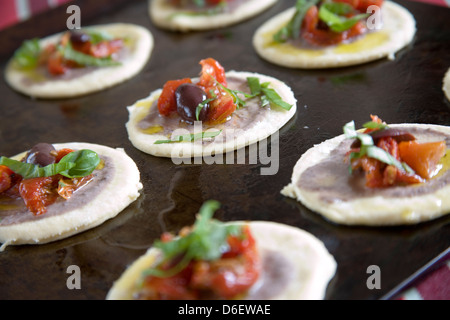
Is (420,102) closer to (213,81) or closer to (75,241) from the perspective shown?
(213,81)

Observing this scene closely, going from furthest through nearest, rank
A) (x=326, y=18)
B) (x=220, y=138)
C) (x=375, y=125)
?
(x=326, y=18)
(x=220, y=138)
(x=375, y=125)

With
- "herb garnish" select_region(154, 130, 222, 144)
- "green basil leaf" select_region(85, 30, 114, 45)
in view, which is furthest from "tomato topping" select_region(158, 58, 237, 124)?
"green basil leaf" select_region(85, 30, 114, 45)

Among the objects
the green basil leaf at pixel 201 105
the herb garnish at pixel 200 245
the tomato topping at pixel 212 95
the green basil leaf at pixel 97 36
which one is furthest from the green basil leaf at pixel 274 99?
the green basil leaf at pixel 97 36

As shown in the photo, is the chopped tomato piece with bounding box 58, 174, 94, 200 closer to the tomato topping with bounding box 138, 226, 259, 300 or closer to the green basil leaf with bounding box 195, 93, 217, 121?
the green basil leaf with bounding box 195, 93, 217, 121

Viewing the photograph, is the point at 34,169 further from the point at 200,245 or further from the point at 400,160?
the point at 400,160

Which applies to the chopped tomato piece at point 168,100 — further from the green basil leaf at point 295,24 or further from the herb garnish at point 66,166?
the green basil leaf at point 295,24

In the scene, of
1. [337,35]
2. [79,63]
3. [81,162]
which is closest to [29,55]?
[79,63]
